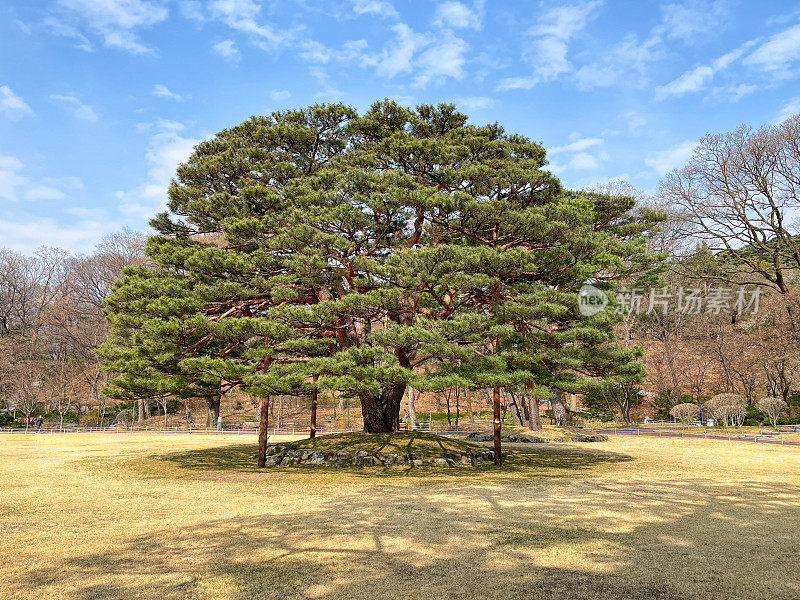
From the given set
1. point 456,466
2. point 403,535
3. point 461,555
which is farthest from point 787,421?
point 461,555

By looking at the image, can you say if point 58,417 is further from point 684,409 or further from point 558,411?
point 684,409

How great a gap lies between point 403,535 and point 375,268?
8056 millimetres

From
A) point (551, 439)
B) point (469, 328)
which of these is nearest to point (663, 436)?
point (551, 439)

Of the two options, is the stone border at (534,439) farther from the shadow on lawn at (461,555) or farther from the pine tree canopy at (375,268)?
the shadow on lawn at (461,555)

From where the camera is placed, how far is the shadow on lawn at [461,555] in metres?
4.98

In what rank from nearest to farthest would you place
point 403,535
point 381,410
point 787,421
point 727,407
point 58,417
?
point 403,535 → point 381,410 → point 727,407 → point 787,421 → point 58,417

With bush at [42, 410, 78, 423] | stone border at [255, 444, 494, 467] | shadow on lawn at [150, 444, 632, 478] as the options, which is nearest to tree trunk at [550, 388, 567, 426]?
shadow on lawn at [150, 444, 632, 478]

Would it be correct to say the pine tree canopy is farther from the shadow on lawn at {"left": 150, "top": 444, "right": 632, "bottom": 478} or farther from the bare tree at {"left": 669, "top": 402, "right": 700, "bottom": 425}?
the bare tree at {"left": 669, "top": 402, "right": 700, "bottom": 425}

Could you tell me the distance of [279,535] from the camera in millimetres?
7055

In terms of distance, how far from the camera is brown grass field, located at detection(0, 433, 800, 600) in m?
5.09

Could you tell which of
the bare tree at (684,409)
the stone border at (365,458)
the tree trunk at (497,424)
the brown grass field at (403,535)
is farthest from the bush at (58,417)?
the bare tree at (684,409)

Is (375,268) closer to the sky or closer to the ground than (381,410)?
closer to the sky

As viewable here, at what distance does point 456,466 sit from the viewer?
1599 centimetres

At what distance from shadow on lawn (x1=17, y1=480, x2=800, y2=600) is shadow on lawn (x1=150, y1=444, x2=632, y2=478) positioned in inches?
212
